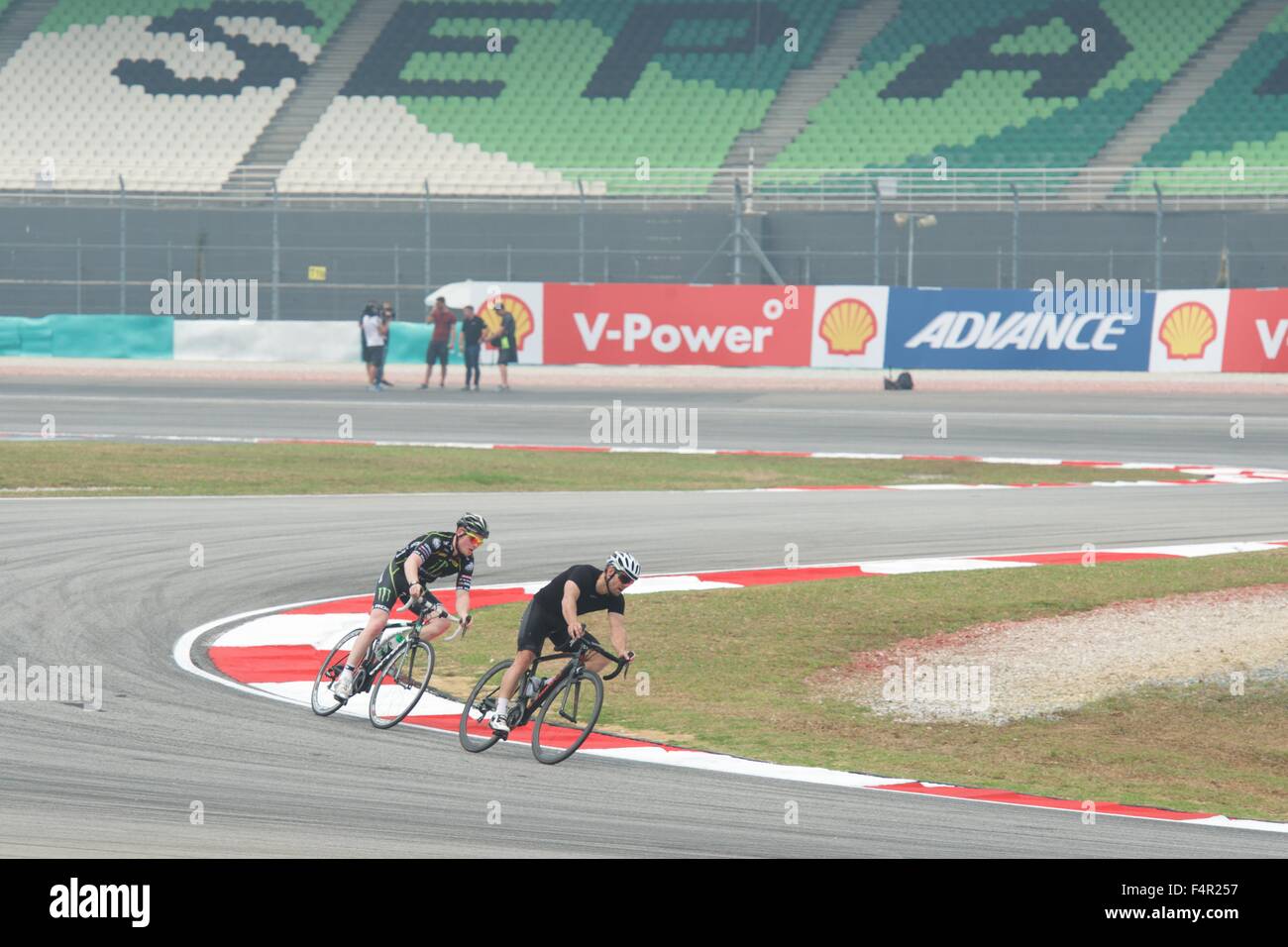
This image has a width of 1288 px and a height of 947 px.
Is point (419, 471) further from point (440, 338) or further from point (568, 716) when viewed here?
point (568, 716)

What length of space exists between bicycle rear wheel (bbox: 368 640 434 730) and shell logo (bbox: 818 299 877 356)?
25654mm

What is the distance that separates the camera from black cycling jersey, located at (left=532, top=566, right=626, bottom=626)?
968 centimetres

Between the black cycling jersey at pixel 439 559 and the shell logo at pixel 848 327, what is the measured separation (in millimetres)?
25425

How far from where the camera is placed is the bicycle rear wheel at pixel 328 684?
10.5 meters

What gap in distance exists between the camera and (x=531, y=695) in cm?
973

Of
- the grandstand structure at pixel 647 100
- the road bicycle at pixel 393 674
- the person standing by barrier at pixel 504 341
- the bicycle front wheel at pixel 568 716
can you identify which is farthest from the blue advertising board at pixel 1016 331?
the bicycle front wheel at pixel 568 716

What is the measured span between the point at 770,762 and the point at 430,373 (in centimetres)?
2723

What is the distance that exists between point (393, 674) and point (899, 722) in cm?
333

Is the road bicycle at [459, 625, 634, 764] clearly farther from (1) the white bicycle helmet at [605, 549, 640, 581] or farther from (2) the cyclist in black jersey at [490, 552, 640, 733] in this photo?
(1) the white bicycle helmet at [605, 549, 640, 581]
